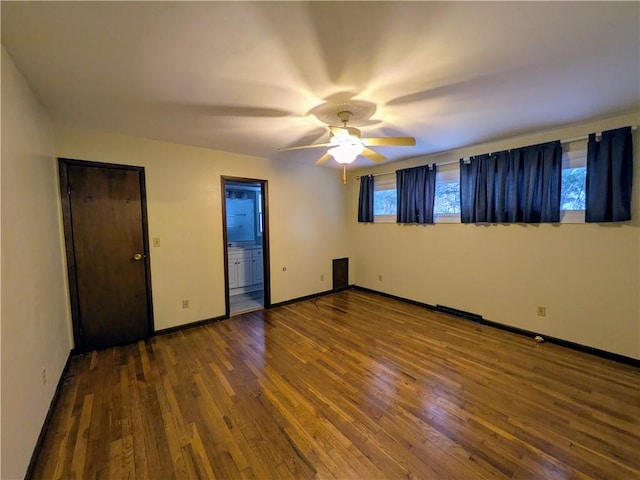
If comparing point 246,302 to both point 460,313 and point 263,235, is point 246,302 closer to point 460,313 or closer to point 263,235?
point 263,235

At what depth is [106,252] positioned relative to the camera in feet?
9.86

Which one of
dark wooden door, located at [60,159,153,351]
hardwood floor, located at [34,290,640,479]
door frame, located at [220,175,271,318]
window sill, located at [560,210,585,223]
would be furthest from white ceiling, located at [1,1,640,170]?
hardwood floor, located at [34,290,640,479]

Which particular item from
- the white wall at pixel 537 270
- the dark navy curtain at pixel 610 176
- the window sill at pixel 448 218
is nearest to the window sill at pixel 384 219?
the white wall at pixel 537 270

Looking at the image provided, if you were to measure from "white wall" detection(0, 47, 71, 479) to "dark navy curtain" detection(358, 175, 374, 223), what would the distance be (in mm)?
4274

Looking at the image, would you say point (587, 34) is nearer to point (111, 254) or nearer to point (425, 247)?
point (425, 247)

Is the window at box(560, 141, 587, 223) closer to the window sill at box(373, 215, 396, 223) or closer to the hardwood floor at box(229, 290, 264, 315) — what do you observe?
the window sill at box(373, 215, 396, 223)

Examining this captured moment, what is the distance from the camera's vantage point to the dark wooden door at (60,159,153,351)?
9.32 ft

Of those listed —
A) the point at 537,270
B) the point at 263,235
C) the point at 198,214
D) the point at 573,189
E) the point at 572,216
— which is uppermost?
the point at 573,189

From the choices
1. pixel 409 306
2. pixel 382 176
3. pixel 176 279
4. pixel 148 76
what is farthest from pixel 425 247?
pixel 148 76

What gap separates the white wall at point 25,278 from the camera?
1.40 metres

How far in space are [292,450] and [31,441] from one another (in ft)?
5.09

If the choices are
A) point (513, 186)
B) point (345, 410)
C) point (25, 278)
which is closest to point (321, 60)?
point (25, 278)

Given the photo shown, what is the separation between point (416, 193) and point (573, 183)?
183cm

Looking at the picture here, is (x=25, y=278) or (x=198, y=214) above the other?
Answer: (x=198, y=214)
